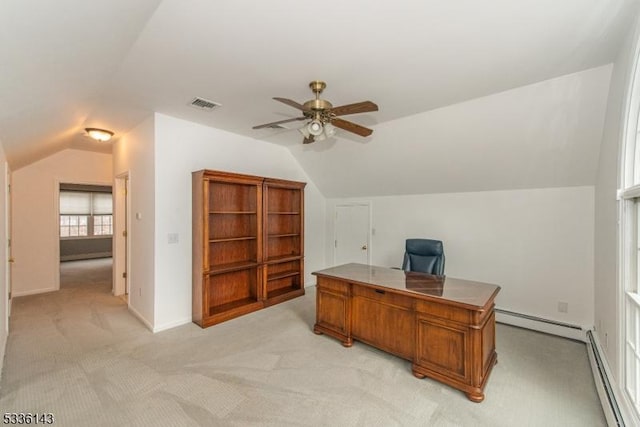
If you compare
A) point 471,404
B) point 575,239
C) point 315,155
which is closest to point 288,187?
point 315,155

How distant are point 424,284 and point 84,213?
411 inches

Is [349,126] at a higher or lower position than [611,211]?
higher

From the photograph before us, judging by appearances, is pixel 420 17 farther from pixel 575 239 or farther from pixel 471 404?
pixel 575 239

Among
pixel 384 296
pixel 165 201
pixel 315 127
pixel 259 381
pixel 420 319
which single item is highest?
pixel 315 127

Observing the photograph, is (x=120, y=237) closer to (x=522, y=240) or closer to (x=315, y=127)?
(x=315, y=127)

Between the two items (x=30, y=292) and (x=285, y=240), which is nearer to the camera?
(x=30, y=292)

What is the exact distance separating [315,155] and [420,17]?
3.17 metres

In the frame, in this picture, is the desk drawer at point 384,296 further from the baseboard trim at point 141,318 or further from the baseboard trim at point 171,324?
the baseboard trim at point 141,318

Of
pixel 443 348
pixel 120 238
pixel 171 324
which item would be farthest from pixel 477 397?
pixel 120 238

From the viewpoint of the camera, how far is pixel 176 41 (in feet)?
6.53

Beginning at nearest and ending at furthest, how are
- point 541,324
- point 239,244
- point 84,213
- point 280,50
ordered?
point 280,50
point 541,324
point 239,244
point 84,213

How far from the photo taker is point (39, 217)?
16.5 ft

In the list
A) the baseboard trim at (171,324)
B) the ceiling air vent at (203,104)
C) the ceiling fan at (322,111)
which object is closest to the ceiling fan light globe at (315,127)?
the ceiling fan at (322,111)

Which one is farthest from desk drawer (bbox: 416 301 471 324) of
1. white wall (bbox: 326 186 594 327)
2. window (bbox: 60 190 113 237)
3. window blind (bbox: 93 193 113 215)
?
window blind (bbox: 93 193 113 215)
